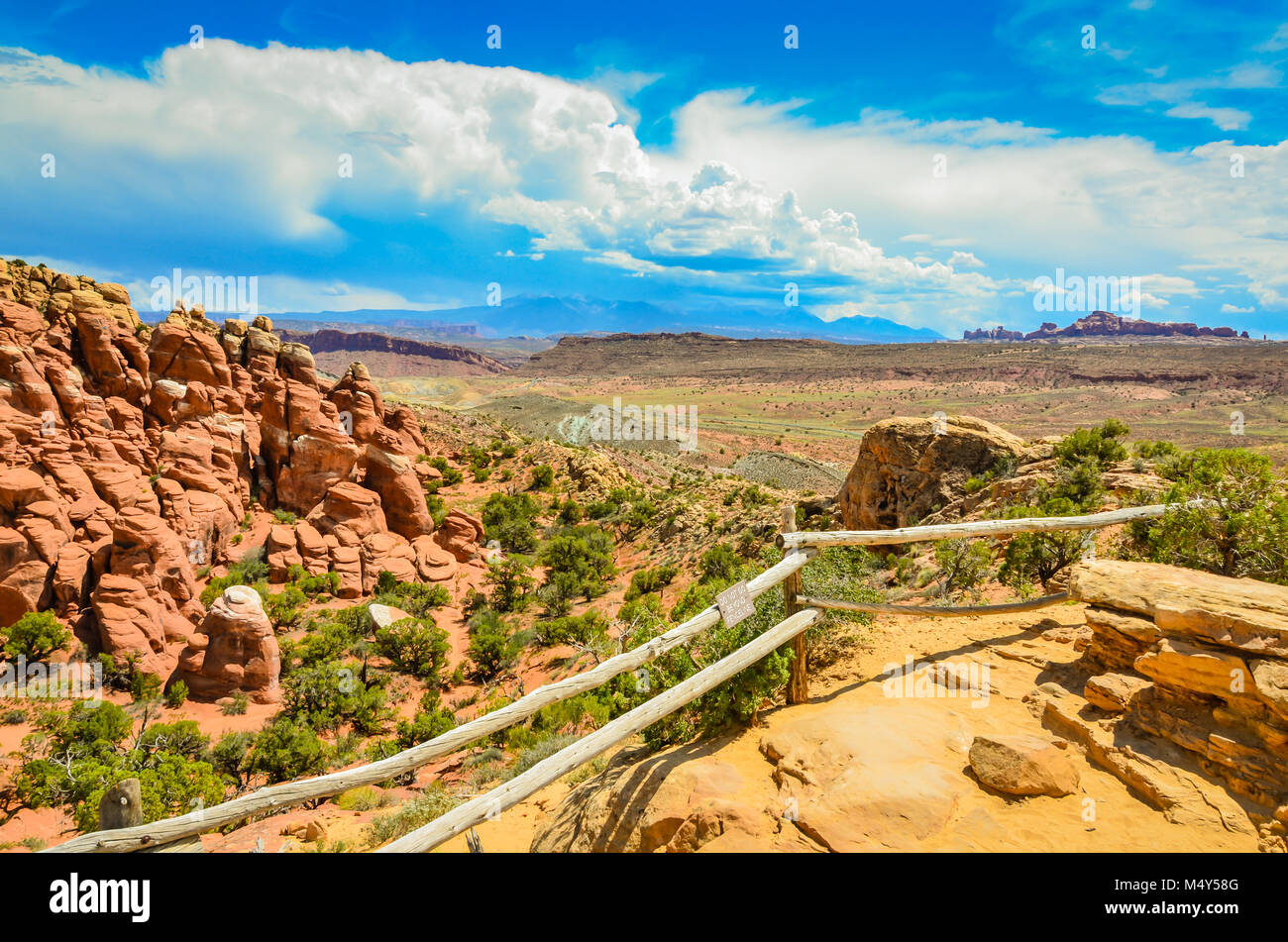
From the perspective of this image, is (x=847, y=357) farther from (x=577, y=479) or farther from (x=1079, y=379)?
(x=577, y=479)

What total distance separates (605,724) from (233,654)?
1312 centimetres

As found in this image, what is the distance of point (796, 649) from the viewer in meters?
6.25

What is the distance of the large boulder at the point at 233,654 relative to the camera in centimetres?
1413

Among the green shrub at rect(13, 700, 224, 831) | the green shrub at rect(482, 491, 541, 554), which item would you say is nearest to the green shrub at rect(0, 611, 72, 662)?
the green shrub at rect(13, 700, 224, 831)

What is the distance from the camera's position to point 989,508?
544 inches

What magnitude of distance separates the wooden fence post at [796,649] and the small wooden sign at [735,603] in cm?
85

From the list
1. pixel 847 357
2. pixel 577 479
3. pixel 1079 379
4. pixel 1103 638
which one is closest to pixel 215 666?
pixel 1103 638

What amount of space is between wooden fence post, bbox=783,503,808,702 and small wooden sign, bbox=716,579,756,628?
0.85 meters


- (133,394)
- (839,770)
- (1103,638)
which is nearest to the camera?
(839,770)

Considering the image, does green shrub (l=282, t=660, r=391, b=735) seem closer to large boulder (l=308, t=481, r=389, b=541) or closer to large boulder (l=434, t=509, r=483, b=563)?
large boulder (l=308, t=481, r=389, b=541)

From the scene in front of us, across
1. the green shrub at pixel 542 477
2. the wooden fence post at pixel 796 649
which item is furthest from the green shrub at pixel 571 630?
the green shrub at pixel 542 477

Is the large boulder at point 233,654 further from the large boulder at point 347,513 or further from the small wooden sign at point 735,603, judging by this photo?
the small wooden sign at point 735,603

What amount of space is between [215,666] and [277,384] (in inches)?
561
